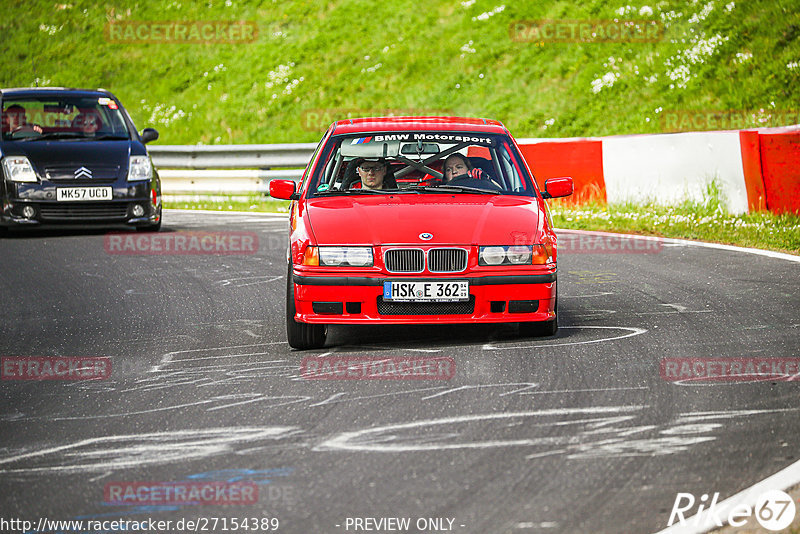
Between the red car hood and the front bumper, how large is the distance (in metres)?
0.24

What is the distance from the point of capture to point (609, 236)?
1368 centimetres

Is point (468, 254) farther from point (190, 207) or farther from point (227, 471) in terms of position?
point (190, 207)

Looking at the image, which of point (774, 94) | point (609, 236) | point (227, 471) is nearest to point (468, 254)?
point (227, 471)

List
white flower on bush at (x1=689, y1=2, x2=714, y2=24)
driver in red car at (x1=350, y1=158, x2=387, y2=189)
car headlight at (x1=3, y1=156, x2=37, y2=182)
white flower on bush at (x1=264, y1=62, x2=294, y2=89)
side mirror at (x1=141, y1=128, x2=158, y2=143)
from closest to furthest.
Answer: driver in red car at (x1=350, y1=158, x2=387, y2=189) → car headlight at (x1=3, y1=156, x2=37, y2=182) → side mirror at (x1=141, y1=128, x2=158, y2=143) → white flower on bush at (x1=689, y1=2, x2=714, y2=24) → white flower on bush at (x1=264, y1=62, x2=294, y2=89)

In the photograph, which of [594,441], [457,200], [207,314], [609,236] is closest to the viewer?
[594,441]

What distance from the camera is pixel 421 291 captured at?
21.9ft

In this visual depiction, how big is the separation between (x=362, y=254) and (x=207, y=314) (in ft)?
6.86

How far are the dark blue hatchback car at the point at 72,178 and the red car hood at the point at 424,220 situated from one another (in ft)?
22.9

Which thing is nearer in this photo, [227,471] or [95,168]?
[227,471]

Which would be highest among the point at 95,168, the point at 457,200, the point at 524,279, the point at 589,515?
the point at 95,168

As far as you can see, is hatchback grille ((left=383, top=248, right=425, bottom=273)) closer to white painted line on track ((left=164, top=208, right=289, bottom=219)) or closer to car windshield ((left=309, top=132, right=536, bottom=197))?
car windshield ((left=309, top=132, right=536, bottom=197))

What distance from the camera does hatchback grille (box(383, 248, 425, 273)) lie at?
6.72 metres

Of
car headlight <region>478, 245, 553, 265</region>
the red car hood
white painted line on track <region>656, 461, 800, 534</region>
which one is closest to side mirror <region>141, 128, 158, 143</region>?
the red car hood

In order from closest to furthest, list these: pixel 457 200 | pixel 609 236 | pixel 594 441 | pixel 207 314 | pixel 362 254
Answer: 1. pixel 594 441
2. pixel 362 254
3. pixel 457 200
4. pixel 207 314
5. pixel 609 236
